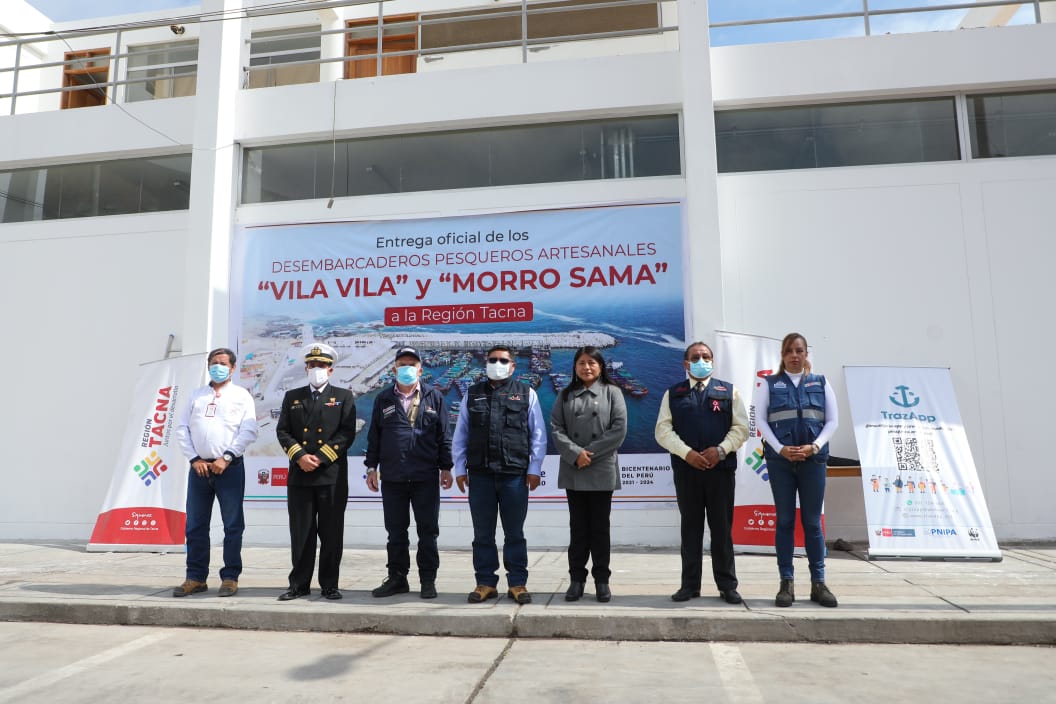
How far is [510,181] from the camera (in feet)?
28.2

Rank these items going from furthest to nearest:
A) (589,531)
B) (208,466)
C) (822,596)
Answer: (208,466) < (589,531) < (822,596)

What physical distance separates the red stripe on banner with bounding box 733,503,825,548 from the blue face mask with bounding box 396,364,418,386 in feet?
11.6

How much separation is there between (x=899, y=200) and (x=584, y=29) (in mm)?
5396

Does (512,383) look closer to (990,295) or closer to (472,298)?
(472,298)

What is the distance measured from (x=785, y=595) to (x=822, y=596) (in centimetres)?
24

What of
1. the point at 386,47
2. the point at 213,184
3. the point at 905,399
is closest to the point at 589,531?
the point at 905,399

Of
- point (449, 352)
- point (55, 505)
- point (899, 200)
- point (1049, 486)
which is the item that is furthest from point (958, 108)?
point (55, 505)

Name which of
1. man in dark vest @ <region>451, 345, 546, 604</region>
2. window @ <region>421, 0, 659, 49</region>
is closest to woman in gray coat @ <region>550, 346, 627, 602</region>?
man in dark vest @ <region>451, 345, 546, 604</region>

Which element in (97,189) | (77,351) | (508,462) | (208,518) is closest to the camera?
(508,462)

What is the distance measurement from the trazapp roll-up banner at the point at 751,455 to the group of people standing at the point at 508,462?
2.01 metres

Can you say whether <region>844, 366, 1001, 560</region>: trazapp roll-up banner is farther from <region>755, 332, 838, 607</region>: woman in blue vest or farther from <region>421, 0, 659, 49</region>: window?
<region>421, 0, 659, 49</region>: window

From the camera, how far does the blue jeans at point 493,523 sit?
5.21m

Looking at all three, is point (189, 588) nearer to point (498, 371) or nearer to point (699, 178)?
point (498, 371)

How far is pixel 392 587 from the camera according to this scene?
214 inches
